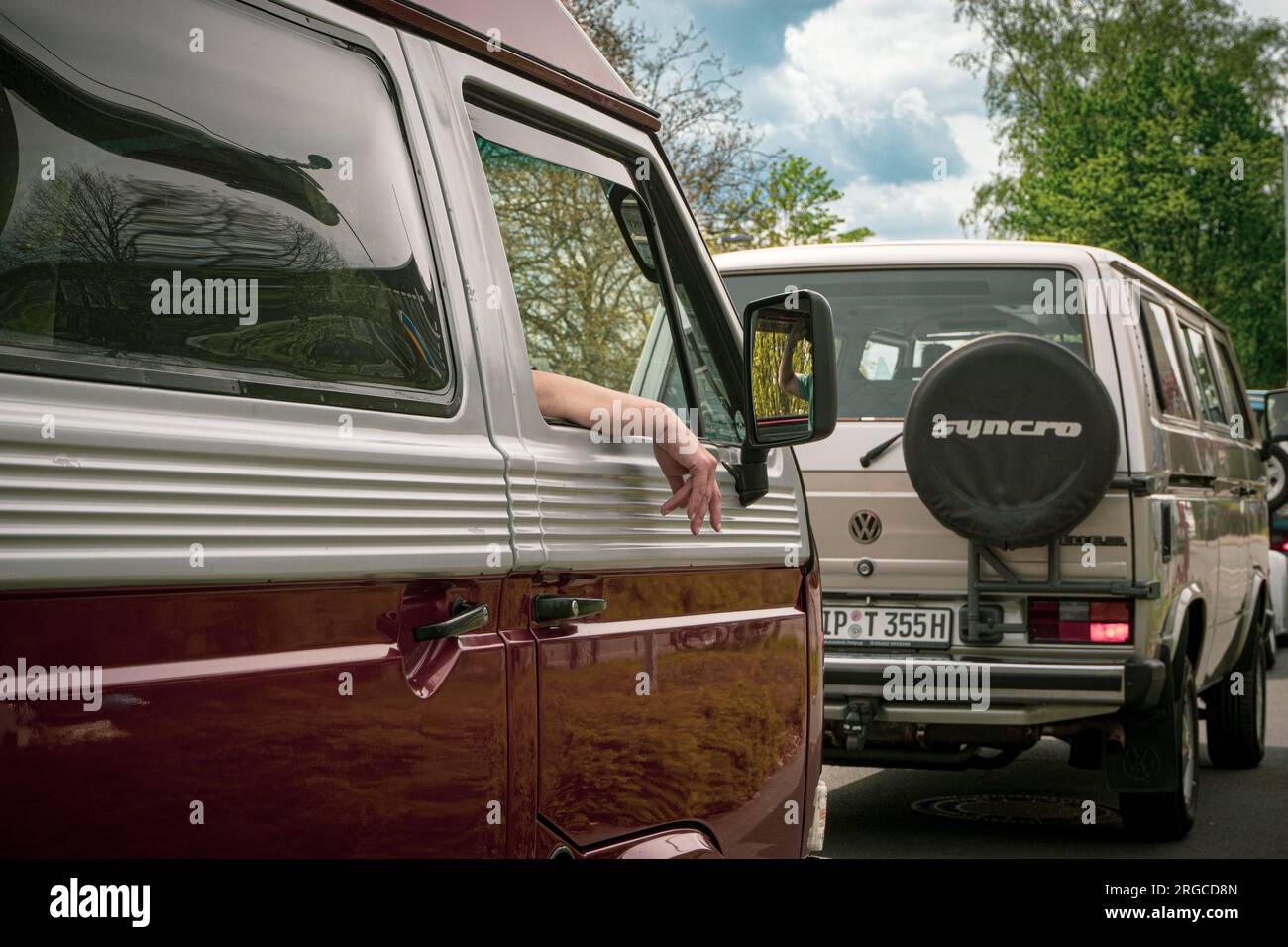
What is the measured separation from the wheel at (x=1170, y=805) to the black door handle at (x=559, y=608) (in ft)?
14.6

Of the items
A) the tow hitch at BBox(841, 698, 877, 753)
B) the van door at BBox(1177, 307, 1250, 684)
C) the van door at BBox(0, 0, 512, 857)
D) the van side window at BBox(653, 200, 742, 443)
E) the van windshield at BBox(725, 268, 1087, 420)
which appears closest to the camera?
the van door at BBox(0, 0, 512, 857)

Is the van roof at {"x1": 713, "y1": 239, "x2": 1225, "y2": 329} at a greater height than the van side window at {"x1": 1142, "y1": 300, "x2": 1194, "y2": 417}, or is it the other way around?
the van roof at {"x1": 713, "y1": 239, "x2": 1225, "y2": 329}

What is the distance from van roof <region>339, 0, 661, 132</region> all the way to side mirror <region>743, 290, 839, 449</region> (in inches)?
20.3

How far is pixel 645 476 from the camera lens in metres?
2.95

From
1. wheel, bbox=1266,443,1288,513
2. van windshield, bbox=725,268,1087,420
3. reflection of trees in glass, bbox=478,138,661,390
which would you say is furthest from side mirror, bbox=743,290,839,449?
wheel, bbox=1266,443,1288,513

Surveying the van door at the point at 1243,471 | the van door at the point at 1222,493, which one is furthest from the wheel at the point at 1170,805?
the van door at the point at 1243,471

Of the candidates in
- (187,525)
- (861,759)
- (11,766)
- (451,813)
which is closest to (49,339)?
(187,525)

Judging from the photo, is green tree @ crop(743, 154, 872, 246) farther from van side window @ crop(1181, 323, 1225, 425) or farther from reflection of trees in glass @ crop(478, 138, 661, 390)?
reflection of trees in glass @ crop(478, 138, 661, 390)

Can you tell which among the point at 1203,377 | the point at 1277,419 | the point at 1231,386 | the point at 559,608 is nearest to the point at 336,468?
the point at 559,608

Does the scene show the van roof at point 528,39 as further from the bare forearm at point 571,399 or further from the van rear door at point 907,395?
the van rear door at point 907,395

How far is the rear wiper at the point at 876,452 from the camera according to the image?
6566 millimetres

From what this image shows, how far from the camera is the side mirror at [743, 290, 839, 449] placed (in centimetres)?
→ 329

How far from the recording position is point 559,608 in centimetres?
258
